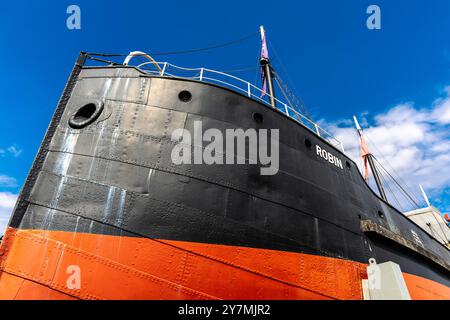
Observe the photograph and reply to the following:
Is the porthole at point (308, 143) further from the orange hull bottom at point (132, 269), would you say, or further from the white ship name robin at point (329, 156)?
the orange hull bottom at point (132, 269)

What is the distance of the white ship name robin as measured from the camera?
774cm

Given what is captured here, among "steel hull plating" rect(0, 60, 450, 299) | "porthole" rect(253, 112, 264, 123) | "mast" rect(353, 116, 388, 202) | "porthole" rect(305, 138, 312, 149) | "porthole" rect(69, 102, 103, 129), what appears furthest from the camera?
"mast" rect(353, 116, 388, 202)

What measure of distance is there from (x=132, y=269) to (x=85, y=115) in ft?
11.5

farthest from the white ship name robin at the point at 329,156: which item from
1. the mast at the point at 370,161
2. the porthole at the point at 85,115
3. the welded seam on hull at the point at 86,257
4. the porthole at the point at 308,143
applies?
the mast at the point at 370,161

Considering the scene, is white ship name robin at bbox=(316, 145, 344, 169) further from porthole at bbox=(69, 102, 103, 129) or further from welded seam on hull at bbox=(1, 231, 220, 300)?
porthole at bbox=(69, 102, 103, 129)

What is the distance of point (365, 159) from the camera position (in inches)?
810

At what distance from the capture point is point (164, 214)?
4.81m

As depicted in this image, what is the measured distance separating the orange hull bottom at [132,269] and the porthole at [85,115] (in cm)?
222

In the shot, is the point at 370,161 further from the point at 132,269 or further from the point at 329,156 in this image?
the point at 132,269

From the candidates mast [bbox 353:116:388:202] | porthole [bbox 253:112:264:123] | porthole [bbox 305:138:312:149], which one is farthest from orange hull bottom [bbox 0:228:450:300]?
mast [bbox 353:116:388:202]

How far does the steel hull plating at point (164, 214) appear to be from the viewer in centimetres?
429

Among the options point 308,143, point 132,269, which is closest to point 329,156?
point 308,143

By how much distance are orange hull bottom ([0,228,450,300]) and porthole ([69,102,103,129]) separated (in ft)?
7.27

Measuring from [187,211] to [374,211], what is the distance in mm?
6751
